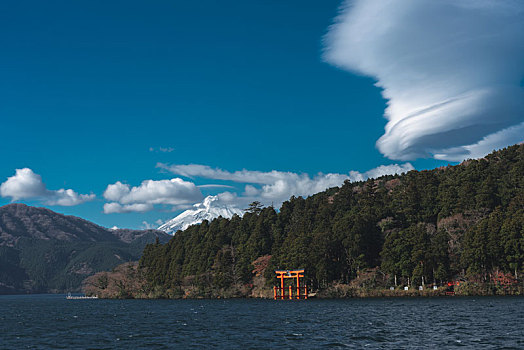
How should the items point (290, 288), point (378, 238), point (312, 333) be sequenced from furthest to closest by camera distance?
1. point (378, 238)
2. point (290, 288)
3. point (312, 333)

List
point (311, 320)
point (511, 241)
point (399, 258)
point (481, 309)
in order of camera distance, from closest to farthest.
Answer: point (311, 320) < point (481, 309) < point (511, 241) < point (399, 258)

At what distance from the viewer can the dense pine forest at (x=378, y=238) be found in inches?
3974

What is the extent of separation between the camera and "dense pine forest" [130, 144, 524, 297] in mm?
100938

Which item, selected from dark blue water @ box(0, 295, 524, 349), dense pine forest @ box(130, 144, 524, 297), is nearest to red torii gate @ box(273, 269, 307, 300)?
dense pine forest @ box(130, 144, 524, 297)

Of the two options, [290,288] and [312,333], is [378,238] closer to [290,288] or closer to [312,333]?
[290,288]

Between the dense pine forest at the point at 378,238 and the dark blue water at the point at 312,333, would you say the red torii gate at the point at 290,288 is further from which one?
the dark blue water at the point at 312,333

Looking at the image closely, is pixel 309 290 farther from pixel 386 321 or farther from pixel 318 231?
pixel 386 321

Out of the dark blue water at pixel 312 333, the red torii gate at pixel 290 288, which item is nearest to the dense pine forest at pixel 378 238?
the red torii gate at pixel 290 288

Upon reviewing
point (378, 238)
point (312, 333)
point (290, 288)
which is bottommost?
point (312, 333)

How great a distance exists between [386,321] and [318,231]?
7561 centimetres

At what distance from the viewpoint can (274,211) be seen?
159875mm


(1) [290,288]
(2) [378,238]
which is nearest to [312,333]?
(1) [290,288]

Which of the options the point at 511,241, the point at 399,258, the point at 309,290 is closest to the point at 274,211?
the point at 309,290

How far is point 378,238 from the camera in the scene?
12431 cm
